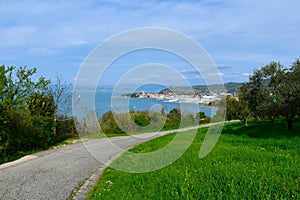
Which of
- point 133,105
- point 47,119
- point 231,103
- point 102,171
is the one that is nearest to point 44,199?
point 102,171

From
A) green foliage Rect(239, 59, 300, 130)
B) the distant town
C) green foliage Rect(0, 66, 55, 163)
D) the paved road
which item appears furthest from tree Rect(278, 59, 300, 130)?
green foliage Rect(0, 66, 55, 163)

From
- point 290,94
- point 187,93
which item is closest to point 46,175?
point 187,93

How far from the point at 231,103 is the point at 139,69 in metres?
20.4

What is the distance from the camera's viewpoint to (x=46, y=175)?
9516 mm

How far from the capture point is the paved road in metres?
7.60

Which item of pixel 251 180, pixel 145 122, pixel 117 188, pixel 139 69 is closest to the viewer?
pixel 251 180

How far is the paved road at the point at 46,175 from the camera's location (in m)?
7.60

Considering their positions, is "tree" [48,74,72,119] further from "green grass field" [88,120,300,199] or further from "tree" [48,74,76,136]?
"green grass field" [88,120,300,199]

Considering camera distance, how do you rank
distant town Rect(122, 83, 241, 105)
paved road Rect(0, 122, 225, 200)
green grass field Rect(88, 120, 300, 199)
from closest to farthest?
1. green grass field Rect(88, 120, 300, 199)
2. paved road Rect(0, 122, 225, 200)
3. distant town Rect(122, 83, 241, 105)

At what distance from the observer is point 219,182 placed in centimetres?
591

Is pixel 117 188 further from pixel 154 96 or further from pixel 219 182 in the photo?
pixel 154 96

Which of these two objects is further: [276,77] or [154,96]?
[276,77]

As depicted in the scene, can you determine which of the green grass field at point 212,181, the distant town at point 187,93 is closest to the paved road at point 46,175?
the green grass field at point 212,181

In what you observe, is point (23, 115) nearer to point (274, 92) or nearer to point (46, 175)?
point (46, 175)
